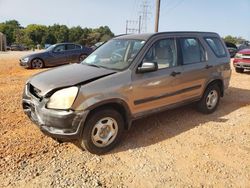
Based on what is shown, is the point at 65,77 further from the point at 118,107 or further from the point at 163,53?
the point at 163,53

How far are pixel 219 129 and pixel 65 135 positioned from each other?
9.73 ft

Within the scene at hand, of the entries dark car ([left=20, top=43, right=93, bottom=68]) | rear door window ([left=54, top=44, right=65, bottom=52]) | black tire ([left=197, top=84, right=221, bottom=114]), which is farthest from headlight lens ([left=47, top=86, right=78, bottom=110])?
rear door window ([left=54, top=44, right=65, bottom=52])

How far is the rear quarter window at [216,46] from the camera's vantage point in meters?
5.59

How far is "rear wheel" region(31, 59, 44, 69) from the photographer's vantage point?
1318 cm

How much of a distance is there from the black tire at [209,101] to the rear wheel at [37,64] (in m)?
10.0

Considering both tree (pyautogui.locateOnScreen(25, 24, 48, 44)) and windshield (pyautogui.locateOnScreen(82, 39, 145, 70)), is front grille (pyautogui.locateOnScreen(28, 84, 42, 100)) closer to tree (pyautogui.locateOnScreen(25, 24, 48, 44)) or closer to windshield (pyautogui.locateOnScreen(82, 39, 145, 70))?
windshield (pyautogui.locateOnScreen(82, 39, 145, 70))

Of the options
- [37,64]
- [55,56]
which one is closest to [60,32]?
[55,56]

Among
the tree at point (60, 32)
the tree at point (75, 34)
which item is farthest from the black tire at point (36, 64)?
the tree at point (75, 34)

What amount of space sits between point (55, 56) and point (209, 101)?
32.9ft

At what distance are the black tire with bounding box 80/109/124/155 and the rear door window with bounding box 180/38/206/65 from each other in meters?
1.90

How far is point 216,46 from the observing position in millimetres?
5801

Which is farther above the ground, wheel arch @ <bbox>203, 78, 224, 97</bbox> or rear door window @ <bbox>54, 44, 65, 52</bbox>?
rear door window @ <bbox>54, 44, 65, 52</bbox>

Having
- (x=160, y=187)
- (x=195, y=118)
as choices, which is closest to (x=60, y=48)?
(x=195, y=118)

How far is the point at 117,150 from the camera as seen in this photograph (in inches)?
157
